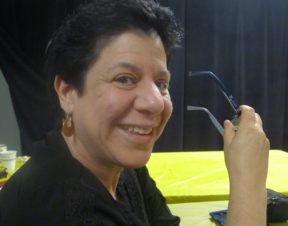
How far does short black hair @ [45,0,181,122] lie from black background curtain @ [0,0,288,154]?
2.14 m

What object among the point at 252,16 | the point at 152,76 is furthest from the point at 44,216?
the point at 252,16

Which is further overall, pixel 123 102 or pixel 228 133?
pixel 228 133

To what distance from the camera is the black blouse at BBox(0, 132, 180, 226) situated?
0.59 metres

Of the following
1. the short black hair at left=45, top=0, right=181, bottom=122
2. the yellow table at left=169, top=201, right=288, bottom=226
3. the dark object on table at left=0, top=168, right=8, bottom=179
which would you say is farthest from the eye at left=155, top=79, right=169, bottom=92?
the dark object on table at left=0, top=168, right=8, bottom=179

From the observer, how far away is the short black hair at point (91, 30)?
722mm

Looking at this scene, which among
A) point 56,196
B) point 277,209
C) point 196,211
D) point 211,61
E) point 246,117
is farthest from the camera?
point 211,61

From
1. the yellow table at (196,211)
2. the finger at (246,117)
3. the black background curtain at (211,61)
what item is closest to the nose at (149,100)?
the finger at (246,117)

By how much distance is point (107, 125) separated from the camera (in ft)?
2.28

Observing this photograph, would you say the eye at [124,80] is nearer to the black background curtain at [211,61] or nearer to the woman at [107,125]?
the woman at [107,125]

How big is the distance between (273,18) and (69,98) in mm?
3322

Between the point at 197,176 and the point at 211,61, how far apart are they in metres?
2.01

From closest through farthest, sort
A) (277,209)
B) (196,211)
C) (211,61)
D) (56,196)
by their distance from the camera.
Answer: (56,196) → (277,209) → (196,211) → (211,61)

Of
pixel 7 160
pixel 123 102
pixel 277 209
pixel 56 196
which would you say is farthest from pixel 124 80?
pixel 7 160

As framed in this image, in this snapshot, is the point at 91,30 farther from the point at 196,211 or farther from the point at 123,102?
the point at 196,211
